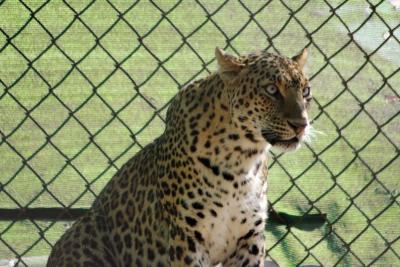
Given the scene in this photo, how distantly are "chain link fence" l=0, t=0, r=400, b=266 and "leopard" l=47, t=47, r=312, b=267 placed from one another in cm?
52

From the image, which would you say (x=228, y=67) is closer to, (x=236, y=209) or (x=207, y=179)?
(x=207, y=179)

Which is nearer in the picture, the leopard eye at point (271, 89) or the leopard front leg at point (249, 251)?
the leopard eye at point (271, 89)

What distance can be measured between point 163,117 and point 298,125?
1942mm

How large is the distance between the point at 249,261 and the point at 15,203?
1.45 m

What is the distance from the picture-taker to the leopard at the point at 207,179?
12.9 ft

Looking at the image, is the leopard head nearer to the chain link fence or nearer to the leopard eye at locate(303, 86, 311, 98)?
the leopard eye at locate(303, 86, 311, 98)

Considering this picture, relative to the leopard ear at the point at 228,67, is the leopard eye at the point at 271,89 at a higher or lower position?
lower

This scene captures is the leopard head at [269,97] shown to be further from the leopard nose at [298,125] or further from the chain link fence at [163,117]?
the chain link fence at [163,117]

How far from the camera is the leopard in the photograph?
12.9 ft

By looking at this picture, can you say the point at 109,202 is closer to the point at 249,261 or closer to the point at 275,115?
the point at 249,261

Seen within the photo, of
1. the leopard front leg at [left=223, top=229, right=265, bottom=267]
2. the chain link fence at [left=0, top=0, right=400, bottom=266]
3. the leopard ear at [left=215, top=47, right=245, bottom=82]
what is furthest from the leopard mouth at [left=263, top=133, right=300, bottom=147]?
the chain link fence at [left=0, top=0, right=400, bottom=266]

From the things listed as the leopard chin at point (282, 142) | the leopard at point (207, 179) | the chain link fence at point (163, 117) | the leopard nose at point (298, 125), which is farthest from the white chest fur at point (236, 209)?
the chain link fence at point (163, 117)

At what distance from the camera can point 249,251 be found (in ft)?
14.2

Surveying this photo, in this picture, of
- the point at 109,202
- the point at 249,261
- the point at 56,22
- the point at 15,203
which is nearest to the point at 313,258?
the point at 249,261
